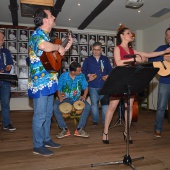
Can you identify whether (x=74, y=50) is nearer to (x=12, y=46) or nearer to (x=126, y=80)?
(x=12, y=46)

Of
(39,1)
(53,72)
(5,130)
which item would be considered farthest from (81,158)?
(39,1)

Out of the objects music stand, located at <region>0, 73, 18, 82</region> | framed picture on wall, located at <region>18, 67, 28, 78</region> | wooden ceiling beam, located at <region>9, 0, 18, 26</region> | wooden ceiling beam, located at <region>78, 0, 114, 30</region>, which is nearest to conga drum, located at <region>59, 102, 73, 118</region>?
music stand, located at <region>0, 73, 18, 82</region>

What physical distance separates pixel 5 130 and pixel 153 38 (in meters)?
5.38

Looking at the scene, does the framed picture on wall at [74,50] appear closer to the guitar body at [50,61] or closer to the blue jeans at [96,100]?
the blue jeans at [96,100]

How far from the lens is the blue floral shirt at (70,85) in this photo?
371 cm

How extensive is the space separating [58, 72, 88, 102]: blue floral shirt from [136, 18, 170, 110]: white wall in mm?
3562

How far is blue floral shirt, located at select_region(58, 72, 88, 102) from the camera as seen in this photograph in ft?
12.2

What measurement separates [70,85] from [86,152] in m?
1.48

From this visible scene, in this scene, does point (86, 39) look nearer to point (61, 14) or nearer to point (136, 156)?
point (61, 14)

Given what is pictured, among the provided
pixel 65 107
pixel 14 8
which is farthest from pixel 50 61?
pixel 14 8

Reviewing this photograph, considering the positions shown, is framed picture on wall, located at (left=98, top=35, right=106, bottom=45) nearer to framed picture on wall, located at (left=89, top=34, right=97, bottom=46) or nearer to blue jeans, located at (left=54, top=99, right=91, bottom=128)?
framed picture on wall, located at (left=89, top=34, right=97, bottom=46)

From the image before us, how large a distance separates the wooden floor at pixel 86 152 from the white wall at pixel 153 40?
3.07m

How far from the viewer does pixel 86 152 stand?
2596mm

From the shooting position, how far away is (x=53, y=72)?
239 cm
